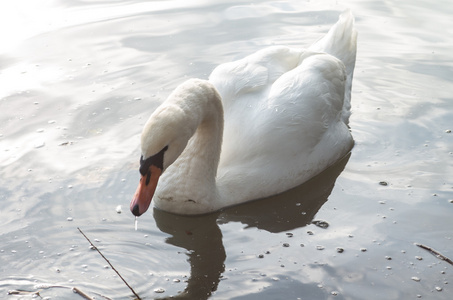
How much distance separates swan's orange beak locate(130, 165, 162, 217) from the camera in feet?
19.1

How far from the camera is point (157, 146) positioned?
227 inches

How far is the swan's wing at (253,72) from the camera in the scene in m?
7.12

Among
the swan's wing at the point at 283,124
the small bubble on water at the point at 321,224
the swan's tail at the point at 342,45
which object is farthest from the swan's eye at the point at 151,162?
the swan's tail at the point at 342,45

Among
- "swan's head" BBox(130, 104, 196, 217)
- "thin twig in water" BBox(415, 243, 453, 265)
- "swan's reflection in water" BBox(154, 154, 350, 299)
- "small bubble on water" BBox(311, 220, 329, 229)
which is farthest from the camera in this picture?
"small bubble on water" BBox(311, 220, 329, 229)

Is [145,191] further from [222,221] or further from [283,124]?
[283,124]

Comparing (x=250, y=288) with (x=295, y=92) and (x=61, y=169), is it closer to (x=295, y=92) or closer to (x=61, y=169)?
(x=295, y=92)

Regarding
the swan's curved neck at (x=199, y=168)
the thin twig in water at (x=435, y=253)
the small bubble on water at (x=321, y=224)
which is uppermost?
the swan's curved neck at (x=199, y=168)

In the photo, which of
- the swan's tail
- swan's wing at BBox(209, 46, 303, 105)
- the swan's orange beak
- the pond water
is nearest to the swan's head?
the swan's orange beak

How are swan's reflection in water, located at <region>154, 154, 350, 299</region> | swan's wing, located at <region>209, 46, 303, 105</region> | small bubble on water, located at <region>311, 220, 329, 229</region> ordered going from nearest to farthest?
swan's reflection in water, located at <region>154, 154, 350, 299</region>, small bubble on water, located at <region>311, 220, 329, 229</region>, swan's wing, located at <region>209, 46, 303, 105</region>

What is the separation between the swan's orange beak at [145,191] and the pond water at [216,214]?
430 millimetres

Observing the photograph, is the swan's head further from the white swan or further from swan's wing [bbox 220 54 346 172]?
swan's wing [bbox 220 54 346 172]

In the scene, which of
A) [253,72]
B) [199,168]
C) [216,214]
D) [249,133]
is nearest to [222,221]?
[216,214]

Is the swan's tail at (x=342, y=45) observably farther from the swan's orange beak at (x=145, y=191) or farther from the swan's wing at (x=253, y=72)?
the swan's orange beak at (x=145, y=191)

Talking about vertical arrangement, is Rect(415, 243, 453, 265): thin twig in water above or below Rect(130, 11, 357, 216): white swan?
below
